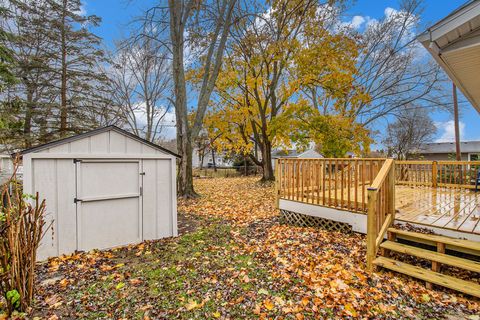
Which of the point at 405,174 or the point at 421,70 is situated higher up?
the point at 421,70

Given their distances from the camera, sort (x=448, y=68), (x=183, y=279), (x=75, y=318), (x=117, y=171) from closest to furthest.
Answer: (x=75, y=318) < (x=183, y=279) < (x=448, y=68) < (x=117, y=171)

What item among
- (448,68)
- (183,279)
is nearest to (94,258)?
(183,279)

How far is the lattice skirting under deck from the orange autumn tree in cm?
654

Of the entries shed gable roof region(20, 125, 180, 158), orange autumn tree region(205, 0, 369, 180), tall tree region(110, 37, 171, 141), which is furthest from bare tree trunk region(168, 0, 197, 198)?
tall tree region(110, 37, 171, 141)

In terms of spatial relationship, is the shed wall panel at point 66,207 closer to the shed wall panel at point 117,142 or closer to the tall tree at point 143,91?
the shed wall panel at point 117,142

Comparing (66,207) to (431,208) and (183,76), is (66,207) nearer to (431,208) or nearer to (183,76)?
(183,76)

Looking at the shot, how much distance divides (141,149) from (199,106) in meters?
5.31

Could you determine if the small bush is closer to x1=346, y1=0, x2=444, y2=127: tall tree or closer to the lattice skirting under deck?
the lattice skirting under deck

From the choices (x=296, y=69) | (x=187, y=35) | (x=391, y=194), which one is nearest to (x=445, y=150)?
(x=296, y=69)

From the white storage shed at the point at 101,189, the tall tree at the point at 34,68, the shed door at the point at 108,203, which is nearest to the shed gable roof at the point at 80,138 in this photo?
the white storage shed at the point at 101,189

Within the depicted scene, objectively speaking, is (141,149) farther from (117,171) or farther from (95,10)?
(95,10)

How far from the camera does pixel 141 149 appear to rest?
5020 mm

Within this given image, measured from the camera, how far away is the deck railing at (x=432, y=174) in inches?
319

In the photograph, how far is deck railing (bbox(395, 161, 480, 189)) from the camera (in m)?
8.11
